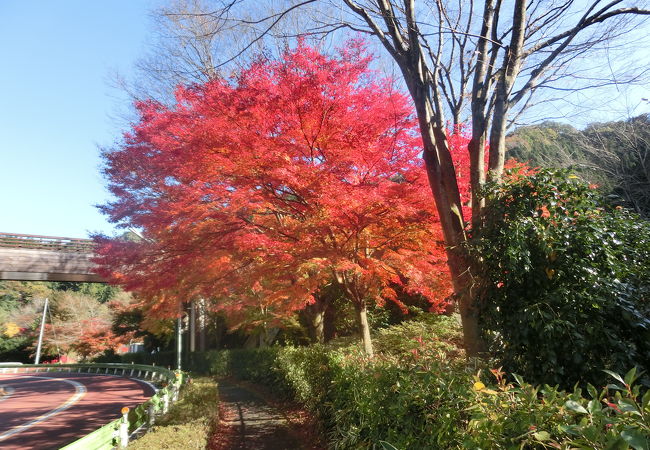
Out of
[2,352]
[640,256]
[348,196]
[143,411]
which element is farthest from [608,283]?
[2,352]

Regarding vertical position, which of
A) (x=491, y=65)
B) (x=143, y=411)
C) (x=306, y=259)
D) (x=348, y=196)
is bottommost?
(x=143, y=411)

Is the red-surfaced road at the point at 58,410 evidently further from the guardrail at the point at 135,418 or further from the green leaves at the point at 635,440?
the green leaves at the point at 635,440

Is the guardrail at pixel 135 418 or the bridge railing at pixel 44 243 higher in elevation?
the bridge railing at pixel 44 243

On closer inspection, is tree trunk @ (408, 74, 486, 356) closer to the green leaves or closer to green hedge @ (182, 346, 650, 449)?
green hedge @ (182, 346, 650, 449)

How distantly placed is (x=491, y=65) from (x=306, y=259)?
18.0 feet

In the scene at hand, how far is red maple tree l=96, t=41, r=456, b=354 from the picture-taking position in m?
8.53

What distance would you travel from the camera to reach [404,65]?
22.4 ft

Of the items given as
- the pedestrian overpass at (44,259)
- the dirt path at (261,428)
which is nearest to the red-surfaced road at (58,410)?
the dirt path at (261,428)

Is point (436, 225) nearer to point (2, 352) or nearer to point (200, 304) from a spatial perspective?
point (200, 304)

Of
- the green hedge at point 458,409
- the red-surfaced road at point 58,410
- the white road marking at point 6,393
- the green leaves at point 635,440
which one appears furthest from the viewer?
the white road marking at point 6,393

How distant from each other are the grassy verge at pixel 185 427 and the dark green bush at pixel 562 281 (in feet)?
Result: 15.9

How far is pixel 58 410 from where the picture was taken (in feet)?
46.9

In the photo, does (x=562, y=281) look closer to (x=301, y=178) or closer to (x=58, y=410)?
(x=301, y=178)

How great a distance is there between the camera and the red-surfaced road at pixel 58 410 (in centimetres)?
1023
